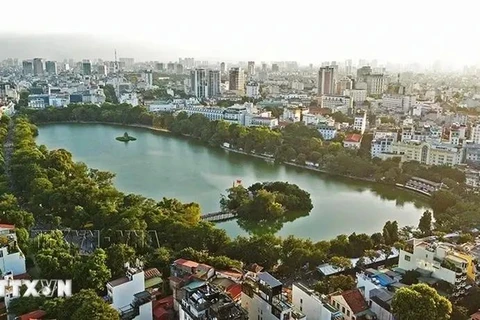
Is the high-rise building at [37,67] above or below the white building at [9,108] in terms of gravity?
above

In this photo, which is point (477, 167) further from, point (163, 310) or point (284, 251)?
point (163, 310)

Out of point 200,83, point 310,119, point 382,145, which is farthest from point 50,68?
point 382,145

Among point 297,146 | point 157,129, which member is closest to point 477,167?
point 297,146

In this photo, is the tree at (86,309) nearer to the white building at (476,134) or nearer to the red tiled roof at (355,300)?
the red tiled roof at (355,300)

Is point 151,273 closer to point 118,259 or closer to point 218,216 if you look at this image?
point 118,259

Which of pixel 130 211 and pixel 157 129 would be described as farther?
pixel 157 129

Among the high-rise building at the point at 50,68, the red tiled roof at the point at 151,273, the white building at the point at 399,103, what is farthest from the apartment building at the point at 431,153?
the high-rise building at the point at 50,68
